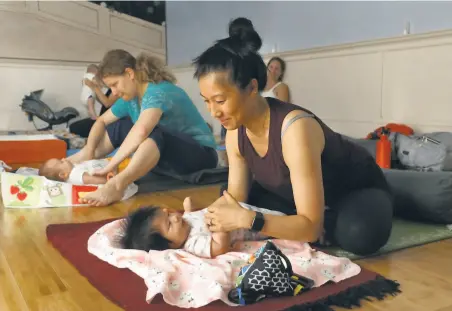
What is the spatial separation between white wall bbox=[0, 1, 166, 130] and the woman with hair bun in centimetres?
484

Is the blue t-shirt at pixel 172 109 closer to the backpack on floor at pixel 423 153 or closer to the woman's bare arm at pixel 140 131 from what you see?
the woman's bare arm at pixel 140 131

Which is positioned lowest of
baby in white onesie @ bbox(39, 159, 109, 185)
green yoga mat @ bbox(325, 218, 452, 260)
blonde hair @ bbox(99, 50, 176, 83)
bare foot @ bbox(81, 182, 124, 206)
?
green yoga mat @ bbox(325, 218, 452, 260)

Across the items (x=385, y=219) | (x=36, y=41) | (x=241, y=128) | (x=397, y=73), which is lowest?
(x=385, y=219)

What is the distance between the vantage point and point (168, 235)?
150 centimetres

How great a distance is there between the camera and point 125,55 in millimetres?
2432

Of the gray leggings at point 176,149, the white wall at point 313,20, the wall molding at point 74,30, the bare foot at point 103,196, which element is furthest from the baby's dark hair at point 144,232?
the wall molding at point 74,30

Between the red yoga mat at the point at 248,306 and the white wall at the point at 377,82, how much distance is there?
198 centimetres

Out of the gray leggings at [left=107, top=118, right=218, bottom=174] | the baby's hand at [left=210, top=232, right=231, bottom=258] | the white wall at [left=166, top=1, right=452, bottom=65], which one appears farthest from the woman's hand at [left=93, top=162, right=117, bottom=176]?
the white wall at [left=166, top=1, right=452, bottom=65]

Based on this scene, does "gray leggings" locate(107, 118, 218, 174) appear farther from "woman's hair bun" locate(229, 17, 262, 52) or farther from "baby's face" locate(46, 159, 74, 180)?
"woman's hair bun" locate(229, 17, 262, 52)

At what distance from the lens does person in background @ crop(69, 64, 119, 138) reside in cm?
503

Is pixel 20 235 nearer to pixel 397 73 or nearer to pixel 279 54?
pixel 397 73

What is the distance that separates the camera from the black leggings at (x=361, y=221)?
151cm

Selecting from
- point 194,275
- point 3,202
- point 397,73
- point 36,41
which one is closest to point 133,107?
point 3,202

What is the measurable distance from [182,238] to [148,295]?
315 mm
